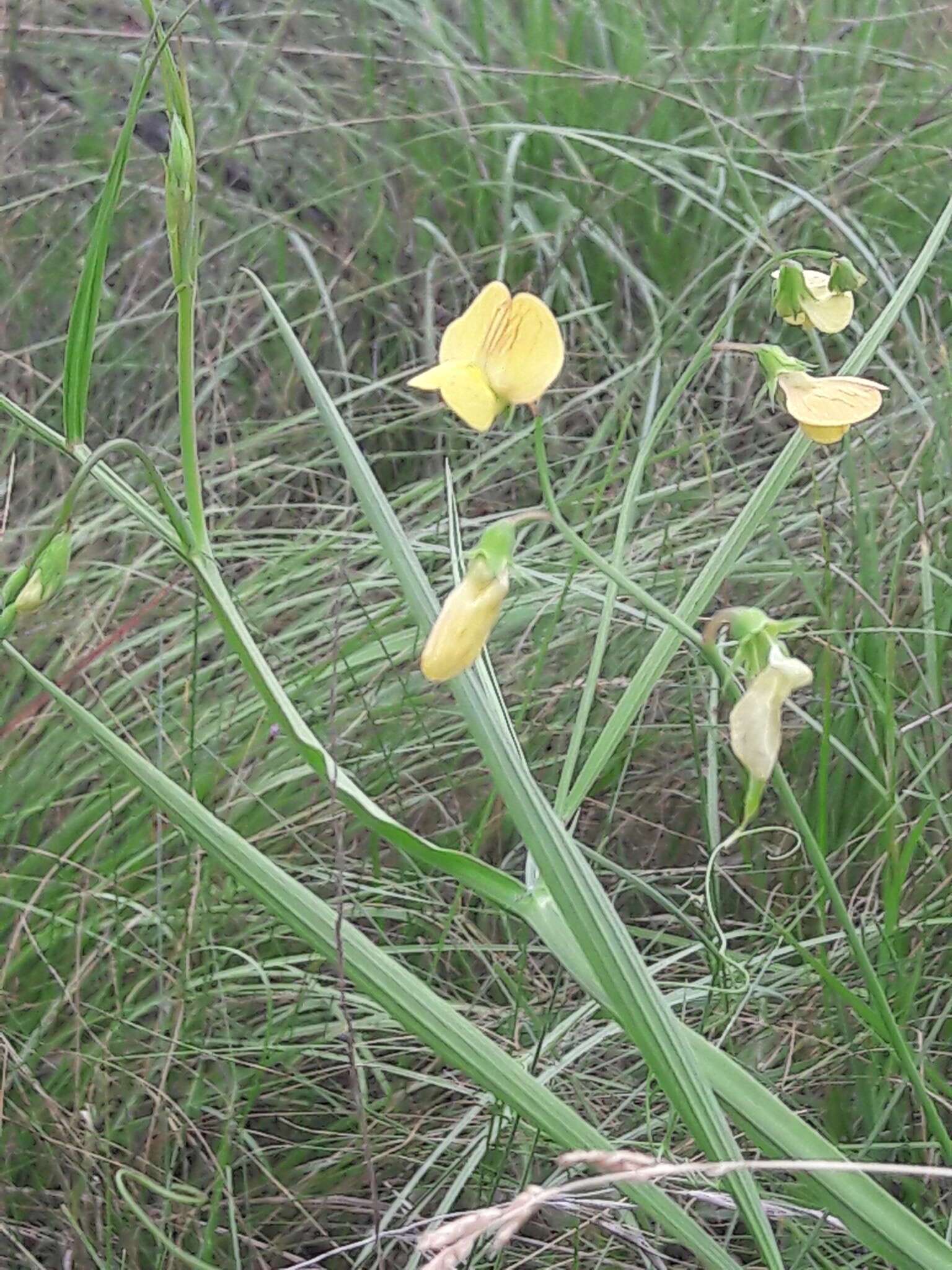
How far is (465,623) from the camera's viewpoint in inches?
19.4

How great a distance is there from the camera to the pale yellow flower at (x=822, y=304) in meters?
0.65

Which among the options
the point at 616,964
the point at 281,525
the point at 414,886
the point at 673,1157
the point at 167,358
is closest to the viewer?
the point at 616,964

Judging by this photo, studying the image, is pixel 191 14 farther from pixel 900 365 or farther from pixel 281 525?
pixel 900 365

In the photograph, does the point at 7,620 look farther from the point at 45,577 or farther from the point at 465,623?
the point at 465,623

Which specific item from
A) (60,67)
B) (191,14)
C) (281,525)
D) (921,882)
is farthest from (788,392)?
A: (60,67)

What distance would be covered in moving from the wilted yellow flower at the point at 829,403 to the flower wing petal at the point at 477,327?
15cm

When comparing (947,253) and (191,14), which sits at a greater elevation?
(191,14)

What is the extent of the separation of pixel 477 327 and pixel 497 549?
0.10 metres

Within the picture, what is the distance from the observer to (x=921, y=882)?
866 mm

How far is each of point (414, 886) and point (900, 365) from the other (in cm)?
82

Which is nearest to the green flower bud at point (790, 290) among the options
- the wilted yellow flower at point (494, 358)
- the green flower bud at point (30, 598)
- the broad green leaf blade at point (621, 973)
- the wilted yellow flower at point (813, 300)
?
the wilted yellow flower at point (813, 300)

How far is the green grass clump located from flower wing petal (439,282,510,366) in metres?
0.10

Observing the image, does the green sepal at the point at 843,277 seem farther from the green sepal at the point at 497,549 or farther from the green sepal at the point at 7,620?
the green sepal at the point at 7,620

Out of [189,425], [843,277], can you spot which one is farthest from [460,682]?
[843,277]
